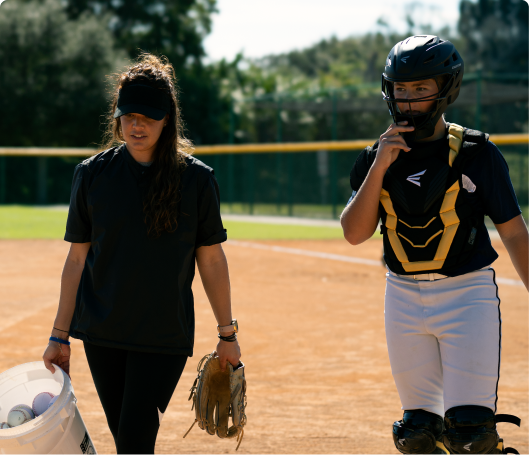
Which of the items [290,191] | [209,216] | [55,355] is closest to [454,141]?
[209,216]

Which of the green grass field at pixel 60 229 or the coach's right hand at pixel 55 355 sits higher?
the coach's right hand at pixel 55 355

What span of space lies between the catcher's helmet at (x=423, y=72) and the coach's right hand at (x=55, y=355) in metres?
1.72

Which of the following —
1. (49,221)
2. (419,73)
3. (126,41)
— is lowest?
(49,221)

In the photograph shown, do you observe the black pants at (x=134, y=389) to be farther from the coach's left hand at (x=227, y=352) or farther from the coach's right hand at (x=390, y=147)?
the coach's right hand at (x=390, y=147)

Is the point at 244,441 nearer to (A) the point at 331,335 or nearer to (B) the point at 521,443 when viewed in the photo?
(B) the point at 521,443

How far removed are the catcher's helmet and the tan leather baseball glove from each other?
134 centimetres

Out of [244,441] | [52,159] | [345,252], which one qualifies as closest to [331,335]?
[244,441]

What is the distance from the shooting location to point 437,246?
2.80m

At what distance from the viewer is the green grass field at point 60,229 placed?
53.0ft

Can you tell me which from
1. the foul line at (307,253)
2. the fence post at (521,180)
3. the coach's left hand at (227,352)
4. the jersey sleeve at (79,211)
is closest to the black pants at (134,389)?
the coach's left hand at (227,352)

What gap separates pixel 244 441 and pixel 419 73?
97.5 inches

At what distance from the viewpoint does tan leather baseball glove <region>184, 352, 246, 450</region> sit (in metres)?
3.24

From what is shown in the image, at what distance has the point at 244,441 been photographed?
13.9 feet

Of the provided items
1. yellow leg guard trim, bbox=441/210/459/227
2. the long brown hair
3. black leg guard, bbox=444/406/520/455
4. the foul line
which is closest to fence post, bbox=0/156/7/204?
the foul line
